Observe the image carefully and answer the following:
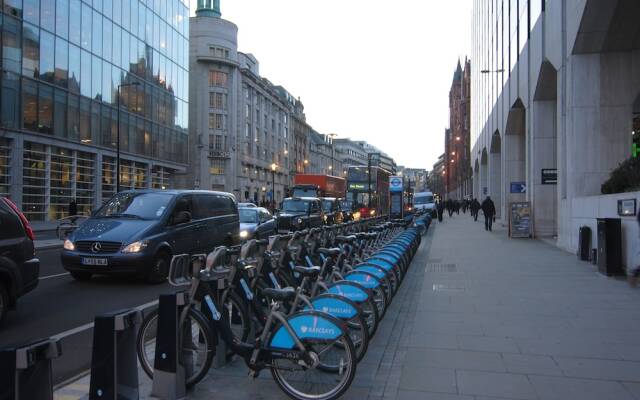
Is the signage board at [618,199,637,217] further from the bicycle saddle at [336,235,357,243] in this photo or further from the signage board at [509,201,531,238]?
the signage board at [509,201,531,238]

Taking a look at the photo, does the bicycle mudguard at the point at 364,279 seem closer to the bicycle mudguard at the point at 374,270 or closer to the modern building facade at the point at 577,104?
the bicycle mudguard at the point at 374,270

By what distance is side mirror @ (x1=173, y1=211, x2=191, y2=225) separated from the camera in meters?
10.7

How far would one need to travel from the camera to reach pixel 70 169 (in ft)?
110

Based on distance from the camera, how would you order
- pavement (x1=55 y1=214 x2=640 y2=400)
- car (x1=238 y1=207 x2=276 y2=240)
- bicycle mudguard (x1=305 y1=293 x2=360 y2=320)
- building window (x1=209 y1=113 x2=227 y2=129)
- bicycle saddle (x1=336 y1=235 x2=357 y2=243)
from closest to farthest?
pavement (x1=55 y1=214 x2=640 y2=400), bicycle mudguard (x1=305 y1=293 x2=360 y2=320), bicycle saddle (x1=336 y1=235 x2=357 y2=243), car (x1=238 y1=207 x2=276 y2=240), building window (x1=209 y1=113 x2=227 y2=129)

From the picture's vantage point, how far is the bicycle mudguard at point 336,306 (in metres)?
4.61

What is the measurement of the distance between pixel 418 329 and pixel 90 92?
33530 mm

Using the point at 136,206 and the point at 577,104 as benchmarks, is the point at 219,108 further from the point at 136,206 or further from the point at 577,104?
the point at 136,206

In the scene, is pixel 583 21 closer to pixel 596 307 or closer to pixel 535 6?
pixel 535 6

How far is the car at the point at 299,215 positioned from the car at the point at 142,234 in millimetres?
10081

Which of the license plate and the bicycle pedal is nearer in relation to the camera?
the bicycle pedal

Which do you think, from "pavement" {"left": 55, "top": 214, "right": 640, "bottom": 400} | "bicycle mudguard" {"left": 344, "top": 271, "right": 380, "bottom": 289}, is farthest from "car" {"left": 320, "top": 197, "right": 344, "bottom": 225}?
"bicycle mudguard" {"left": 344, "top": 271, "right": 380, "bottom": 289}

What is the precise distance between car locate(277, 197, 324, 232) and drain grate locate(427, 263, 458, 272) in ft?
29.7

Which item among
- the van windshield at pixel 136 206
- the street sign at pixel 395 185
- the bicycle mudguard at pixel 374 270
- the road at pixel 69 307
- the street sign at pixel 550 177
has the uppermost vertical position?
the street sign at pixel 395 185

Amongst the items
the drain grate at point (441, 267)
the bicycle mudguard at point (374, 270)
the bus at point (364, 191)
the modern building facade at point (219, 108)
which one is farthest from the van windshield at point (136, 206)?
the modern building facade at point (219, 108)
